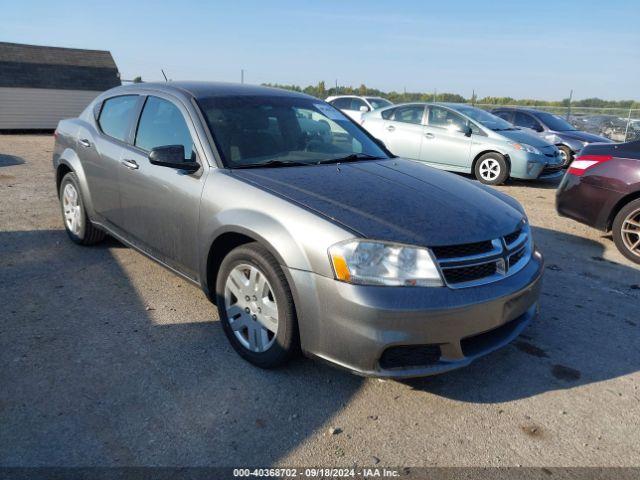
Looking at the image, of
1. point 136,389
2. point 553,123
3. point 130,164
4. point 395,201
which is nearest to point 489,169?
point 553,123

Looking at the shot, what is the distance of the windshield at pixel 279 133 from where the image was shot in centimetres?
349

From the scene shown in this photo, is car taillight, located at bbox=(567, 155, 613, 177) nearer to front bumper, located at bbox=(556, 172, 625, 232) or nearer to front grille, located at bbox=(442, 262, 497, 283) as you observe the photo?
front bumper, located at bbox=(556, 172, 625, 232)

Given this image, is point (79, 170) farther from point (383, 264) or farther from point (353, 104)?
point (353, 104)

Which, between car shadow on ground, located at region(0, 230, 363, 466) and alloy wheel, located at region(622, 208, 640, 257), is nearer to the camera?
car shadow on ground, located at region(0, 230, 363, 466)

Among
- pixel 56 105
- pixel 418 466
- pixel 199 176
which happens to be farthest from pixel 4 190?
pixel 56 105

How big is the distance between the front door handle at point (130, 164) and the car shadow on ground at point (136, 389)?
1010 mm

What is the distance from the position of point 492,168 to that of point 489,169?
0.06 m

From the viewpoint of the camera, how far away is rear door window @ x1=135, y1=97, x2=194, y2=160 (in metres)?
3.60

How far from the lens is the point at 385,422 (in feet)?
8.75

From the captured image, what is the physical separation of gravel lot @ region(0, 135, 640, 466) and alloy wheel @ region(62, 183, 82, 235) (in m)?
0.88

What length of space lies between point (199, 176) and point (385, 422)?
1.89m

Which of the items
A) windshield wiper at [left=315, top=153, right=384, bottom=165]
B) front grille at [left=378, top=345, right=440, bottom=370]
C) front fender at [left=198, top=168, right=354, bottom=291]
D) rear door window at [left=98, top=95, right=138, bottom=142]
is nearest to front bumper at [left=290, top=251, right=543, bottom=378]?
front grille at [left=378, top=345, right=440, bottom=370]

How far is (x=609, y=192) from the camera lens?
18.4 feet

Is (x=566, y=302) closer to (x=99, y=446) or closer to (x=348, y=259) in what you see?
(x=348, y=259)
